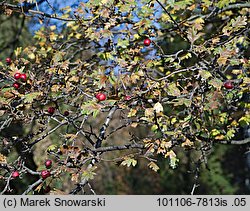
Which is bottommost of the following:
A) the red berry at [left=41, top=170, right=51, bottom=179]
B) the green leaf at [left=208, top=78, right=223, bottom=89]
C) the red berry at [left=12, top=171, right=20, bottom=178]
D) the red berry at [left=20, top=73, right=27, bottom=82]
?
the red berry at [left=41, top=170, right=51, bottom=179]

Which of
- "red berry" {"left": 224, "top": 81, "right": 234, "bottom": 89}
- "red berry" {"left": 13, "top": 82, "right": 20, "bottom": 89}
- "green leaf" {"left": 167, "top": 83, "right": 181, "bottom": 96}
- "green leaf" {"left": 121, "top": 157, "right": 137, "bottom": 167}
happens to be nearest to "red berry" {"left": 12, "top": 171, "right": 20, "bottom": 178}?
"red berry" {"left": 13, "top": 82, "right": 20, "bottom": 89}

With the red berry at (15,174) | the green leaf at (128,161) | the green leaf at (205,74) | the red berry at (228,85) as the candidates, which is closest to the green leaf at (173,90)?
the green leaf at (205,74)

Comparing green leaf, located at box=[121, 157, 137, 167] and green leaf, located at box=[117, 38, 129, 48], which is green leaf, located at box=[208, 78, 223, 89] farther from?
green leaf, located at box=[117, 38, 129, 48]

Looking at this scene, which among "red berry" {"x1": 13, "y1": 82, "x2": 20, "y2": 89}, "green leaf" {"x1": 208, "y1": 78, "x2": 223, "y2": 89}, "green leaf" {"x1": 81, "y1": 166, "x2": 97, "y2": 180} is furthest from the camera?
"red berry" {"x1": 13, "y1": 82, "x2": 20, "y2": 89}

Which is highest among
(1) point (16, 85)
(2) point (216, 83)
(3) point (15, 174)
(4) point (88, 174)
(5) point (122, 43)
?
(5) point (122, 43)

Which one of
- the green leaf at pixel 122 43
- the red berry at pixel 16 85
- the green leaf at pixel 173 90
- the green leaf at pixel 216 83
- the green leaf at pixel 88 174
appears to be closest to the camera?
the green leaf at pixel 88 174

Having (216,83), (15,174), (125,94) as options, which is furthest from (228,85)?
(15,174)

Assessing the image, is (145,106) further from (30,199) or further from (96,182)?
(96,182)

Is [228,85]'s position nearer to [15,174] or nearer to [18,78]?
[18,78]

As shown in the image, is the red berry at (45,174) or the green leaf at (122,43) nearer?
the red berry at (45,174)

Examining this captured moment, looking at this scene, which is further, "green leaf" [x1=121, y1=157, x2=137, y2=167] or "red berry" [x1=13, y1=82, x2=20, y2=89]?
"red berry" [x1=13, y1=82, x2=20, y2=89]

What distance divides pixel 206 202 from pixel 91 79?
1.14 meters

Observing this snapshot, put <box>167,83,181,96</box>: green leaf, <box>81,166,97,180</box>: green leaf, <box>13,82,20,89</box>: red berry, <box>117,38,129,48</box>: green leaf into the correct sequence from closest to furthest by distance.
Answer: <box>81,166,97,180</box>: green leaf, <box>167,83,181,96</box>: green leaf, <box>13,82,20,89</box>: red berry, <box>117,38,129,48</box>: green leaf

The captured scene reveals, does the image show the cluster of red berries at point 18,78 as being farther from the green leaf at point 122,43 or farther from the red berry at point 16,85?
the green leaf at point 122,43
